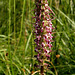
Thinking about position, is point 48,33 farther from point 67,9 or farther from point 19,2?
point 19,2

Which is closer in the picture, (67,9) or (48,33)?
(48,33)

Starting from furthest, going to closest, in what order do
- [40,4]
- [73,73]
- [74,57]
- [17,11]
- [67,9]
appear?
1. [17,11]
2. [67,9]
3. [74,57]
4. [73,73]
5. [40,4]

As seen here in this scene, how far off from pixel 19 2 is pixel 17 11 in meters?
0.26

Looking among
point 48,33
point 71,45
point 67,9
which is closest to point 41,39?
point 48,33

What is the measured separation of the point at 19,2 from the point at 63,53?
65.9 inches

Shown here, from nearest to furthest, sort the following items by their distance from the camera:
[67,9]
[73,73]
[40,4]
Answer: [40,4] → [73,73] → [67,9]

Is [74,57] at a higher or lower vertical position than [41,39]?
lower

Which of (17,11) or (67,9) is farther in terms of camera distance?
(17,11)

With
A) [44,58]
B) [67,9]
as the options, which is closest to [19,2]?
[67,9]

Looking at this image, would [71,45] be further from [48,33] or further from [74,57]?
[48,33]

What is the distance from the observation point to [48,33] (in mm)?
1203

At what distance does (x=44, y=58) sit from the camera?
1296 millimetres

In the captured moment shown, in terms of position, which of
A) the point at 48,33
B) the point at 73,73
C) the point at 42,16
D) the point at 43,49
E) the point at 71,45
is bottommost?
the point at 73,73

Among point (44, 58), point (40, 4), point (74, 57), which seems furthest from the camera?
point (74, 57)
